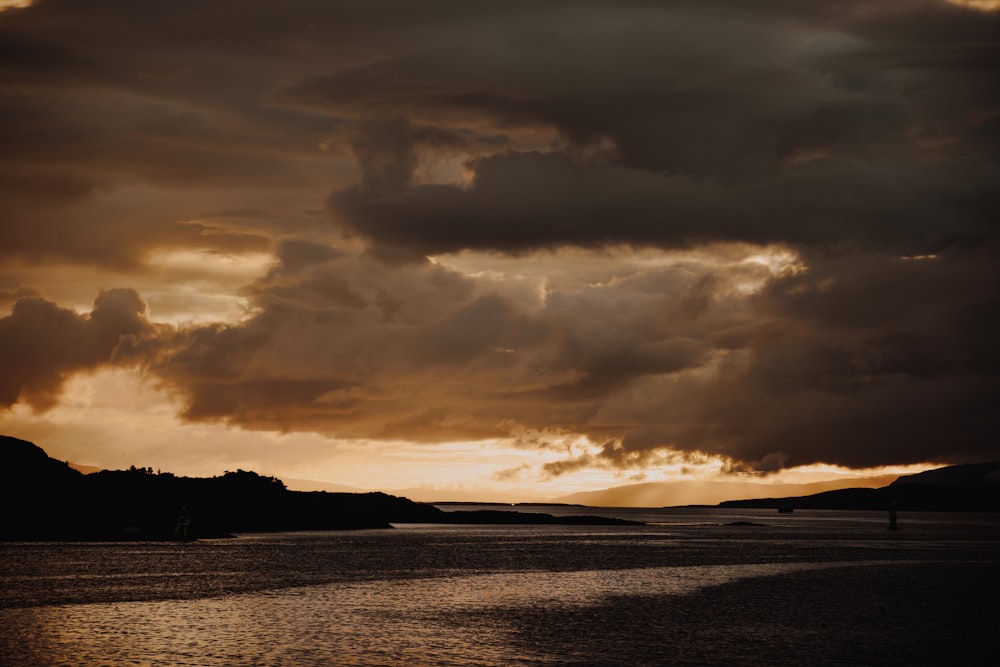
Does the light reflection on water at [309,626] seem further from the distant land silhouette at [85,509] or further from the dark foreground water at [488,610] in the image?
the distant land silhouette at [85,509]

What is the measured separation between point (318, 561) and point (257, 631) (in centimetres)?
5790

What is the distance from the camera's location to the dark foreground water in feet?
145

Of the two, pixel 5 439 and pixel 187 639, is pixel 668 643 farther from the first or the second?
pixel 5 439

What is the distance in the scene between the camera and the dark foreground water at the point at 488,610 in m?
44.1

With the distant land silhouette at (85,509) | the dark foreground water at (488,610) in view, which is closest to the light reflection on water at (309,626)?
the dark foreground water at (488,610)

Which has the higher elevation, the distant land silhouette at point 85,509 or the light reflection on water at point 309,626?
the distant land silhouette at point 85,509

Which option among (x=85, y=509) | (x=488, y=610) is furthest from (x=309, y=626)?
(x=85, y=509)

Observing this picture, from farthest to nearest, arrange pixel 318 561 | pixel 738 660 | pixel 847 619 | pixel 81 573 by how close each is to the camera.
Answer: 1. pixel 318 561
2. pixel 81 573
3. pixel 847 619
4. pixel 738 660

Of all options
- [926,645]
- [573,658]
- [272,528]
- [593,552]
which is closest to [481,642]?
[573,658]

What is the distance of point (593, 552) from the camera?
5305 inches

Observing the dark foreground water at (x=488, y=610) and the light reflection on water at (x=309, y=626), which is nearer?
the light reflection on water at (x=309, y=626)

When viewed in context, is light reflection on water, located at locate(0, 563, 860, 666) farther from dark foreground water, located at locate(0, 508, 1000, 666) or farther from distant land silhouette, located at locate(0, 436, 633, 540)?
distant land silhouette, located at locate(0, 436, 633, 540)

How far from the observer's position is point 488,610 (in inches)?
2445

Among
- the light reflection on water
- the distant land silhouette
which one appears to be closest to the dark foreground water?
the light reflection on water
